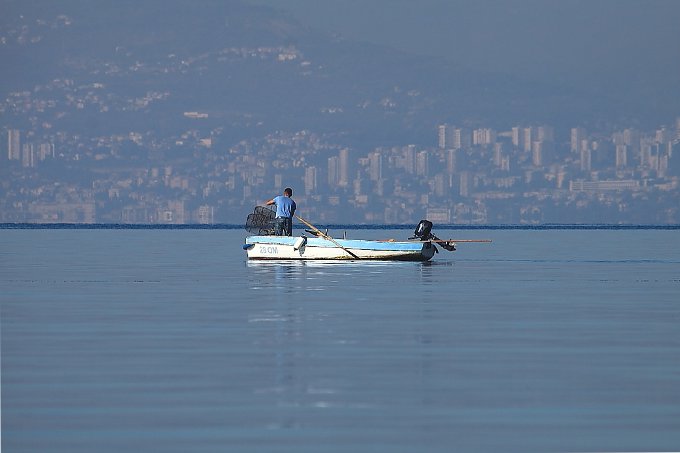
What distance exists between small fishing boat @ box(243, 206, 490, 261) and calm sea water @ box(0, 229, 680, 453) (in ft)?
74.5

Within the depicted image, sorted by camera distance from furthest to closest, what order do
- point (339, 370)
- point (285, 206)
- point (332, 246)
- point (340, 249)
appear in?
point (340, 249) < point (332, 246) < point (285, 206) < point (339, 370)

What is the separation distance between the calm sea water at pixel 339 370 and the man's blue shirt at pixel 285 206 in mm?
20003

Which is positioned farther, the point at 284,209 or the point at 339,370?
the point at 284,209

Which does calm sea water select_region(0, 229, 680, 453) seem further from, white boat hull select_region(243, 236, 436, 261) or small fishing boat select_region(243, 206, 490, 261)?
white boat hull select_region(243, 236, 436, 261)

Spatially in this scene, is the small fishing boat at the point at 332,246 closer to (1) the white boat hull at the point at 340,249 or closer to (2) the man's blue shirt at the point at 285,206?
(1) the white boat hull at the point at 340,249

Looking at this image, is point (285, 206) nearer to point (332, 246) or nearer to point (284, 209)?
point (284, 209)

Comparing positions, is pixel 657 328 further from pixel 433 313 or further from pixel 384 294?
pixel 384 294

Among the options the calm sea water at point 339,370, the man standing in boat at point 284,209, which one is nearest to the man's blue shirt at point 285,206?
the man standing in boat at point 284,209

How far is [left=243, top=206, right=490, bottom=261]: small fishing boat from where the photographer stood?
234 ft

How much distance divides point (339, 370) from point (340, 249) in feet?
158

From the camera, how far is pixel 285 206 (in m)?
68.6

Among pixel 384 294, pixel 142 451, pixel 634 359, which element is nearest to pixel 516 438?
pixel 142 451

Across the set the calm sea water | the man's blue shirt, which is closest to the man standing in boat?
the man's blue shirt

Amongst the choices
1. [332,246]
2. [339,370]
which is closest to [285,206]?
[332,246]
